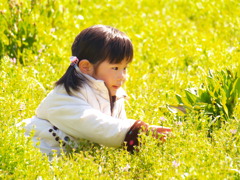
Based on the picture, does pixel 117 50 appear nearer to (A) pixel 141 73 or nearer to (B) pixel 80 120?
(B) pixel 80 120

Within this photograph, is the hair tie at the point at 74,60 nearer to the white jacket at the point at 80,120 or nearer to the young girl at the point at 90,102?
the young girl at the point at 90,102

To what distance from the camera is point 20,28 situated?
5.88 meters

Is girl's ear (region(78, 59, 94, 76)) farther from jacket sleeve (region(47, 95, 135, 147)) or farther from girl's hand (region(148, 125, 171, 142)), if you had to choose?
A: girl's hand (region(148, 125, 171, 142))

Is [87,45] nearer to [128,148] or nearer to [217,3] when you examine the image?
[128,148]

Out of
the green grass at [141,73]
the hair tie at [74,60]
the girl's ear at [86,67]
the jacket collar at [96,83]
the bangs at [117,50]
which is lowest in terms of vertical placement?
the green grass at [141,73]

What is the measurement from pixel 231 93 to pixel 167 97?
822mm

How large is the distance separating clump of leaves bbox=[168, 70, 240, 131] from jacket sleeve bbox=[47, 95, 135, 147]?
23.9 inches

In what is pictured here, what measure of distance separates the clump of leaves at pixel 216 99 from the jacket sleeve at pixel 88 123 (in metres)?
0.61

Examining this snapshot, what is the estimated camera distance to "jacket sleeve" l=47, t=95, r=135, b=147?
3.72m

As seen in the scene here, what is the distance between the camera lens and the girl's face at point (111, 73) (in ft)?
12.8

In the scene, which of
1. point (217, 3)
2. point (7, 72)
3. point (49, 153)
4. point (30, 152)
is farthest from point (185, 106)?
point (217, 3)

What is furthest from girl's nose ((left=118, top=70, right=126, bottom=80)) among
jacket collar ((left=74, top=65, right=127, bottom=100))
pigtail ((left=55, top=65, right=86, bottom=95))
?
pigtail ((left=55, top=65, right=86, bottom=95))

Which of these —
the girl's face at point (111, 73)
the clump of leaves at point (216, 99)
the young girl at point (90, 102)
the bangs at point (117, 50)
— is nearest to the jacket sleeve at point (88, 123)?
the young girl at point (90, 102)

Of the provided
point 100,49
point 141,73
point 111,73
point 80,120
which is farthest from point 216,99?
point 141,73
